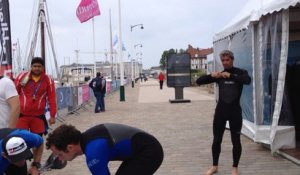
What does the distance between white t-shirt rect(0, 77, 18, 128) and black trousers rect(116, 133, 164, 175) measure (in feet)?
8.73

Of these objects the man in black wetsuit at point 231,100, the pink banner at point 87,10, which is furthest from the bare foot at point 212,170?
the pink banner at point 87,10

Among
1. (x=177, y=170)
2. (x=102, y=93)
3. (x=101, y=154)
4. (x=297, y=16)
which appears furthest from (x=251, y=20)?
(x=102, y=93)

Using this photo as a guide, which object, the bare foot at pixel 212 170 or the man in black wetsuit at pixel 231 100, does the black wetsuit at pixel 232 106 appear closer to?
the man in black wetsuit at pixel 231 100

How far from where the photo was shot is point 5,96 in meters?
6.04

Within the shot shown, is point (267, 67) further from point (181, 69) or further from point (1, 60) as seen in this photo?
point (181, 69)

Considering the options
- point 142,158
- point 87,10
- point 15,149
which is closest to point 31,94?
point 15,149

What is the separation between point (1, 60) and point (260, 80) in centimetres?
511

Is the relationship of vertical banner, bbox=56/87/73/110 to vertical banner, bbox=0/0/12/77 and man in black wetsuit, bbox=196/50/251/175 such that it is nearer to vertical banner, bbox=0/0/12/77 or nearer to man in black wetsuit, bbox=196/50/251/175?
vertical banner, bbox=0/0/12/77

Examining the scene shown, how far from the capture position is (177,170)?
784 cm

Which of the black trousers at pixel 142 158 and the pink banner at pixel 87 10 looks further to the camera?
the pink banner at pixel 87 10

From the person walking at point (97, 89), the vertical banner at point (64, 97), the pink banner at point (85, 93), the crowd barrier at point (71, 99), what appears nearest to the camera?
the vertical banner at point (64, 97)

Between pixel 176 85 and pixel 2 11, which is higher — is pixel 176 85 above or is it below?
below

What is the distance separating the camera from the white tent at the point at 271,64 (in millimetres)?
8414

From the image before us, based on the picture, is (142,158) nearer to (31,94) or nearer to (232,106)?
(232,106)
